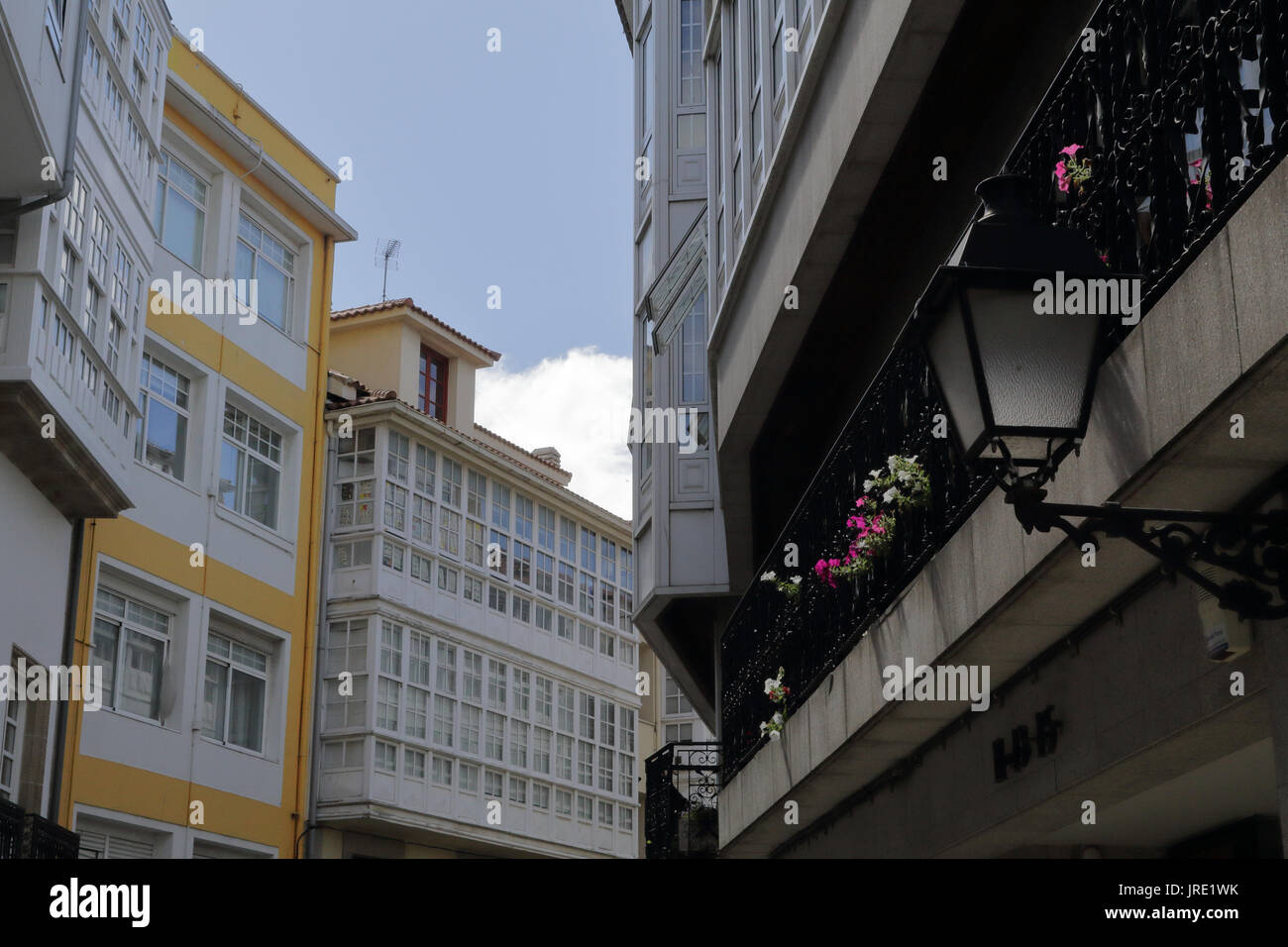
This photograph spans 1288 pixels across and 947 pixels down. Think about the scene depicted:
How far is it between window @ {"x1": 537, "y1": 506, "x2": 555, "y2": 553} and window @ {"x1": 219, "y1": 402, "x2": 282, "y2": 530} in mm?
10406

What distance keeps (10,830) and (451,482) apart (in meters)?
18.8

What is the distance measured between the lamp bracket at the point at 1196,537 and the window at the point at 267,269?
2275 cm

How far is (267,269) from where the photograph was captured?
26250 mm

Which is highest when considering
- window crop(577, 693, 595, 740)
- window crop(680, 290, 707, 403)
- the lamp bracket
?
window crop(680, 290, 707, 403)

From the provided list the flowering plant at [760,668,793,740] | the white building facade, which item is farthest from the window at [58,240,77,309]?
the white building facade

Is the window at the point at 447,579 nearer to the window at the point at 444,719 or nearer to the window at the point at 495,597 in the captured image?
the window at the point at 495,597

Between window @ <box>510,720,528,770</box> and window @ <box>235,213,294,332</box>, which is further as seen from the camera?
window @ <box>510,720,528,770</box>

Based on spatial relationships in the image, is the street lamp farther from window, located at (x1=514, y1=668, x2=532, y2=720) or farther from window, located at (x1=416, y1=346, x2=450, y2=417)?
window, located at (x1=416, y1=346, x2=450, y2=417)

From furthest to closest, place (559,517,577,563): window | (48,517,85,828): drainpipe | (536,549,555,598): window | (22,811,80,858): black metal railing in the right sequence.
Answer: (559,517,577,563): window < (536,549,555,598): window < (48,517,85,828): drainpipe < (22,811,80,858): black metal railing

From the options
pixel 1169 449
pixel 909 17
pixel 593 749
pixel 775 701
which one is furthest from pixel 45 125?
pixel 593 749

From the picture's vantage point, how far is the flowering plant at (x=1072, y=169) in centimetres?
543

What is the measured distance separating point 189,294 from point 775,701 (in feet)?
52.7

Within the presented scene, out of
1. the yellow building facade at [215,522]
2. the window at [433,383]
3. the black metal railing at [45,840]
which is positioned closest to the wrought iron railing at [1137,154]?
the black metal railing at [45,840]

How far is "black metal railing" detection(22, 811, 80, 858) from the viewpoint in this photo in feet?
47.5
